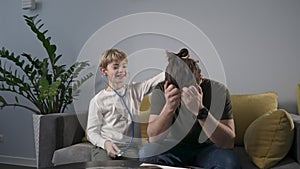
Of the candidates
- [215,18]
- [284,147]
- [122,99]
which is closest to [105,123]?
[122,99]

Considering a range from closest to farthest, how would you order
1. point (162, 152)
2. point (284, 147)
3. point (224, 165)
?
→ 1. point (224, 165)
2. point (162, 152)
3. point (284, 147)

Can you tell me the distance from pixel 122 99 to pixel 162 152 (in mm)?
436

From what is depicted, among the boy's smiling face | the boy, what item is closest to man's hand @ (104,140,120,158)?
the boy

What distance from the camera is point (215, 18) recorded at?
225 cm

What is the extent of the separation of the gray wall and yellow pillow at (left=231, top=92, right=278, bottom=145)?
0.30 metres

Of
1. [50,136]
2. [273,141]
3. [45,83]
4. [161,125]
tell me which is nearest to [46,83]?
[45,83]

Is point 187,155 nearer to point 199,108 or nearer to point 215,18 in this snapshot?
point 199,108

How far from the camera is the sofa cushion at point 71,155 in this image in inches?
67.5

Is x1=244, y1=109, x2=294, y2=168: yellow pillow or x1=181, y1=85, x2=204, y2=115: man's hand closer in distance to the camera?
x1=181, y1=85, x2=204, y2=115: man's hand

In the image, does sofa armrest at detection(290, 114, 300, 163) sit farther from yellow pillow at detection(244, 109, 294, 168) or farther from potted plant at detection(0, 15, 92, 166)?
potted plant at detection(0, 15, 92, 166)

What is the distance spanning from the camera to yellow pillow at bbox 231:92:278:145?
181 centimetres

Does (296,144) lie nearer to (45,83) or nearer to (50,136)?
(50,136)

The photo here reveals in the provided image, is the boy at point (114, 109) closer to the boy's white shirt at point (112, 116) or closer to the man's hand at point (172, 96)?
the boy's white shirt at point (112, 116)

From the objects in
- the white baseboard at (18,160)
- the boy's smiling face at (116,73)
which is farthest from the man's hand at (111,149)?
the white baseboard at (18,160)
